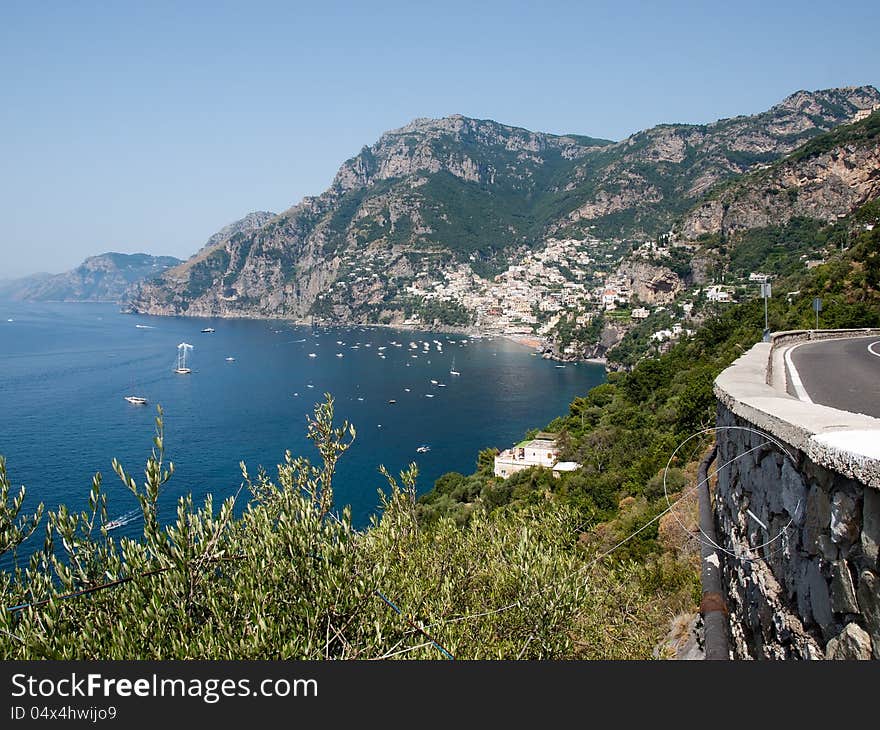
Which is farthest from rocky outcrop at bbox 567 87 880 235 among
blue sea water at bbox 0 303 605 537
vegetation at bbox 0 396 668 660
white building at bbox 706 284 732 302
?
vegetation at bbox 0 396 668 660

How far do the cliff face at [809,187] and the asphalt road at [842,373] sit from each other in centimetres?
7116

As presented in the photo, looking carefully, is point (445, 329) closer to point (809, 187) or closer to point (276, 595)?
point (809, 187)

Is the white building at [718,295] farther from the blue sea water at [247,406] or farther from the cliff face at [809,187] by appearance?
the cliff face at [809,187]

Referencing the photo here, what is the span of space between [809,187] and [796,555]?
318 feet

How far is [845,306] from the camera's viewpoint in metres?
18.8

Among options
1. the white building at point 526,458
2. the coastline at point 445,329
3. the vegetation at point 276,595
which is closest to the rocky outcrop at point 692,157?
the coastline at point 445,329

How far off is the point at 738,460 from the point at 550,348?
314ft

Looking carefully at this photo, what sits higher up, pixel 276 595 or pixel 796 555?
pixel 796 555

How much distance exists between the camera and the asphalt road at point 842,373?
5812mm

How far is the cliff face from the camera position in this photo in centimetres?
7362

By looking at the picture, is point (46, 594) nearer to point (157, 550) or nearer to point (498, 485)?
point (157, 550)

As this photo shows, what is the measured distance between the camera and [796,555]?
2.86 metres

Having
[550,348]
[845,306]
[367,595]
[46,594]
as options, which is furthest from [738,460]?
[550,348]

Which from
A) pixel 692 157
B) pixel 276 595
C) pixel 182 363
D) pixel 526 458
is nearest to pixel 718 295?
pixel 526 458
